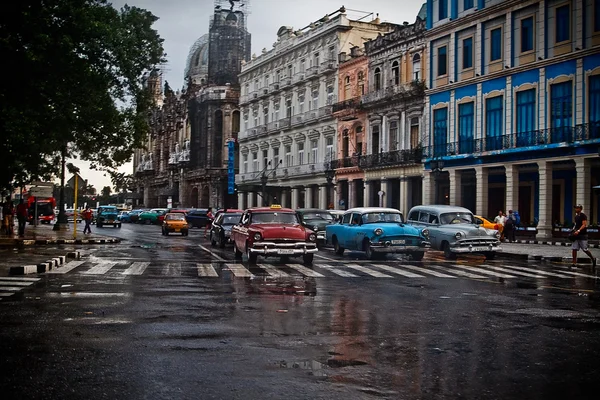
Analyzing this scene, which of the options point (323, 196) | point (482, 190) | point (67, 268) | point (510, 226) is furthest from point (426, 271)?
point (323, 196)

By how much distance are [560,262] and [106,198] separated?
521 ft

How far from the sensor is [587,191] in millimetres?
34344

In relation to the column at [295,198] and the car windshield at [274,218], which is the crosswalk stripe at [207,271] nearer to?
the car windshield at [274,218]

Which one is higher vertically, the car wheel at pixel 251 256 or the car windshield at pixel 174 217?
the car windshield at pixel 174 217

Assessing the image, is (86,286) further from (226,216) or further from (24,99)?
(226,216)

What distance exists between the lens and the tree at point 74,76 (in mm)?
24328

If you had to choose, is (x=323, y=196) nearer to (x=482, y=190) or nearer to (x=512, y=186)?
(x=482, y=190)

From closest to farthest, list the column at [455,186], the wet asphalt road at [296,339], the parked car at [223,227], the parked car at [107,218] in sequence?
the wet asphalt road at [296,339] < the parked car at [223,227] < the column at [455,186] < the parked car at [107,218]

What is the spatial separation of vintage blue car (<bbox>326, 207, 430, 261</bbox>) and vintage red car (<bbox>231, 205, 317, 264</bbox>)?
2.88 meters

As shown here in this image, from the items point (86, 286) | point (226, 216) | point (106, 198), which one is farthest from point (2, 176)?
point (106, 198)

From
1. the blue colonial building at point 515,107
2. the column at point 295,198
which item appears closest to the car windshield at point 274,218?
the blue colonial building at point 515,107

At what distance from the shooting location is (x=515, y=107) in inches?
1527

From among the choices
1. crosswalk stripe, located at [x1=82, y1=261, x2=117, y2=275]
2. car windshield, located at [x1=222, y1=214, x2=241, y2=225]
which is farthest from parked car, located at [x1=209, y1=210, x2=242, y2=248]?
crosswalk stripe, located at [x1=82, y1=261, x2=117, y2=275]

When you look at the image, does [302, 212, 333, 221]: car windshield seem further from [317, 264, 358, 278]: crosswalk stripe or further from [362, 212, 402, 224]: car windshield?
[317, 264, 358, 278]: crosswalk stripe
